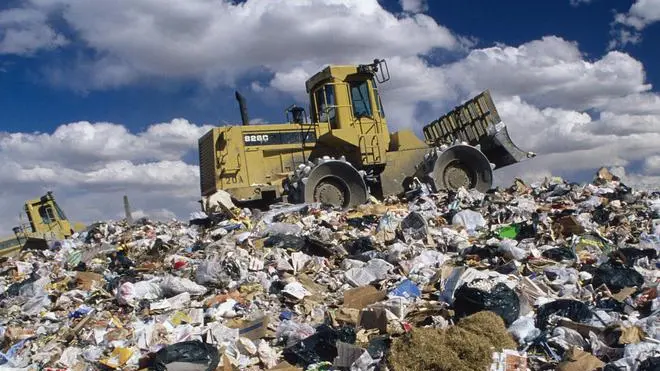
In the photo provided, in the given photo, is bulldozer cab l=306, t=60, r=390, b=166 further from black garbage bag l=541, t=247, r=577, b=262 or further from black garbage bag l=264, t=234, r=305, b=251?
black garbage bag l=541, t=247, r=577, b=262

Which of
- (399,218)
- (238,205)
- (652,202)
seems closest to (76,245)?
(238,205)

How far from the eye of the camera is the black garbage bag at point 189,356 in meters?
4.46

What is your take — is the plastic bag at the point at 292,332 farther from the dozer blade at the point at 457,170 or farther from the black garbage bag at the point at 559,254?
the dozer blade at the point at 457,170

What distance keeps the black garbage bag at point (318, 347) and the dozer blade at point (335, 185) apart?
16.5 feet

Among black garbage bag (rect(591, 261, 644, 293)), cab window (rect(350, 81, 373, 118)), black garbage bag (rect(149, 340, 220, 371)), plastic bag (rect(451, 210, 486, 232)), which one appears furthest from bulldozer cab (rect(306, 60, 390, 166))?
black garbage bag (rect(149, 340, 220, 371))

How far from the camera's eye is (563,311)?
4.87m

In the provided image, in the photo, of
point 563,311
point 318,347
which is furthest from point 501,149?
point 318,347

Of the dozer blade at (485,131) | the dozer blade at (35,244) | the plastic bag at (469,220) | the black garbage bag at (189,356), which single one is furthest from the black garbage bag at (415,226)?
the dozer blade at (35,244)

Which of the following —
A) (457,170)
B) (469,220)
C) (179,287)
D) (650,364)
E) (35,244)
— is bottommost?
(650,364)

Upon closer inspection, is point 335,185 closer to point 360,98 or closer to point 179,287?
point 360,98

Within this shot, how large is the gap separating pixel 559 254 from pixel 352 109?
5108 millimetres

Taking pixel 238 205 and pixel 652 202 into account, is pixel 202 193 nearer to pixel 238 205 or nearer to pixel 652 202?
pixel 238 205

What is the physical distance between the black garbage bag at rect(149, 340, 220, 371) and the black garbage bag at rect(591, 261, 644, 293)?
12.0ft

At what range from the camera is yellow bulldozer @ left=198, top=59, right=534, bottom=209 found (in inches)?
406
